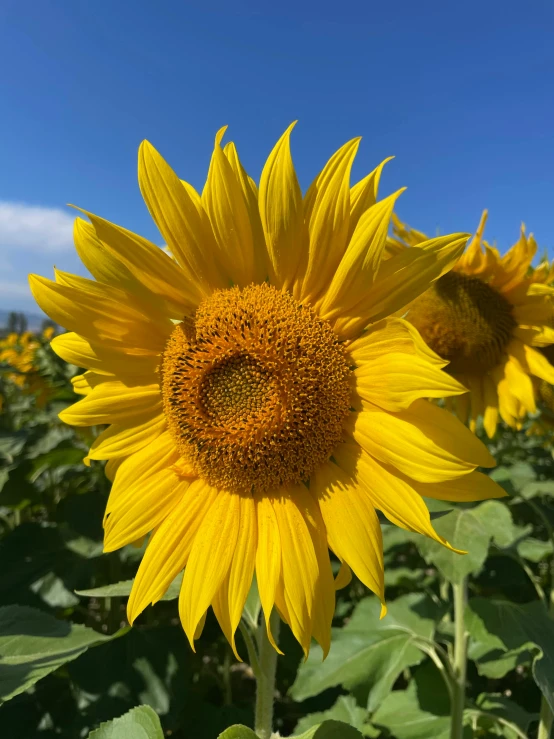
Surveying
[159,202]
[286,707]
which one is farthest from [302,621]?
[286,707]

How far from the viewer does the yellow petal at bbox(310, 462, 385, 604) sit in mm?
1380

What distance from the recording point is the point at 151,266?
165 cm

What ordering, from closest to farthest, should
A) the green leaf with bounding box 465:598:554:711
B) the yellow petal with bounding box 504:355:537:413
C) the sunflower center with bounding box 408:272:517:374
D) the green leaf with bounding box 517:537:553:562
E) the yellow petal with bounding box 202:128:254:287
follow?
the yellow petal with bounding box 202:128:254:287, the green leaf with bounding box 465:598:554:711, the yellow petal with bounding box 504:355:537:413, the sunflower center with bounding box 408:272:517:374, the green leaf with bounding box 517:537:553:562

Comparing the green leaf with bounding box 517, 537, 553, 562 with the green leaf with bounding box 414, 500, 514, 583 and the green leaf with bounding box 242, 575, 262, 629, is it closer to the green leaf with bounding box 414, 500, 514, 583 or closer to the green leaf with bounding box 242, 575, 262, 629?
the green leaf with bounding box 414, 500, 514, 583

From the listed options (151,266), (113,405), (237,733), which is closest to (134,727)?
(237,733)

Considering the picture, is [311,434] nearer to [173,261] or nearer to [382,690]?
[173,261]

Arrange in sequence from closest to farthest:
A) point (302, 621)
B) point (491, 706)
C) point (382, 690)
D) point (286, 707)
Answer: point (302, 621), point (382, 690), point (491, 706), point (286, 707)

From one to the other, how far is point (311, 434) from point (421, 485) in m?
0.32

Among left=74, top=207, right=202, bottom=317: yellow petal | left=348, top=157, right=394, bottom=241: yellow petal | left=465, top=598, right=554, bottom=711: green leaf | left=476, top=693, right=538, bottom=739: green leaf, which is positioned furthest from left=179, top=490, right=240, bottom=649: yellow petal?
left=476, top=693, right=538, bottom=739: green leaf

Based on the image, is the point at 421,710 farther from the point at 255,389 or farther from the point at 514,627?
the point at 255,389

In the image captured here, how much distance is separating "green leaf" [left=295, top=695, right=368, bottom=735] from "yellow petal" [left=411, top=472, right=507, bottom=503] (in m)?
1.72

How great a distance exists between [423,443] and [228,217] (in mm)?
805

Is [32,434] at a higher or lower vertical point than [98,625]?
higher

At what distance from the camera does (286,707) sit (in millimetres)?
3240
